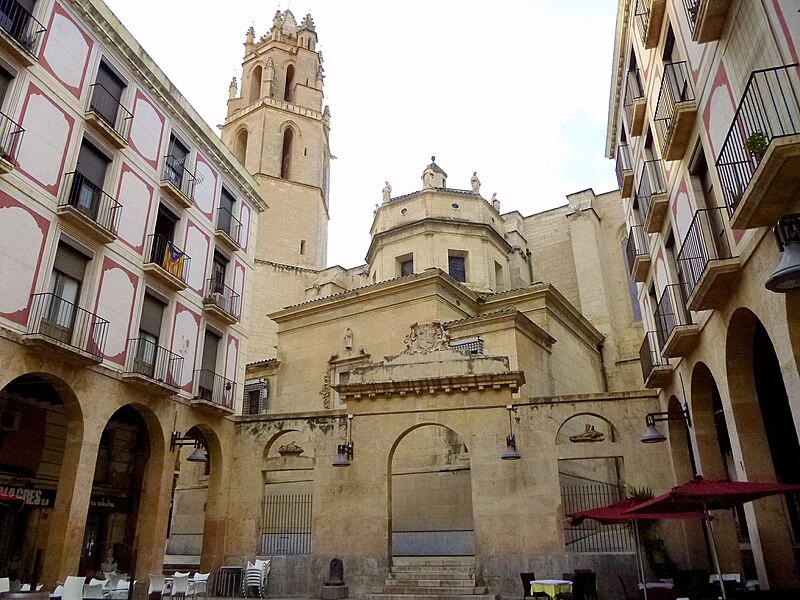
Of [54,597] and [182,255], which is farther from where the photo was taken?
[182,255]

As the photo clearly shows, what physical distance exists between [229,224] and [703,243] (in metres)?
16.1

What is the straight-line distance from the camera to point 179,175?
18453 millimetres

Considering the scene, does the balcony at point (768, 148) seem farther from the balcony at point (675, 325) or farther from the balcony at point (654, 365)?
the balcony at point (654, 365)

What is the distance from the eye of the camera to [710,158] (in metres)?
9.38

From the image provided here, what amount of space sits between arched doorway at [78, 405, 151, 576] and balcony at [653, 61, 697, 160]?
51.2 feet

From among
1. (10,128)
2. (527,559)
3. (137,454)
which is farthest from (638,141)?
(137,454)

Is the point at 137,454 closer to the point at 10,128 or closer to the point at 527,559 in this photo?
the point at 10,128

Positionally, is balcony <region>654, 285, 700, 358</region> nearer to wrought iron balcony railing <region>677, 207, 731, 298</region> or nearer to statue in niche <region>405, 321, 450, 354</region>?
wrought iron balcony railing <region>677, 207, 731, 298</region>

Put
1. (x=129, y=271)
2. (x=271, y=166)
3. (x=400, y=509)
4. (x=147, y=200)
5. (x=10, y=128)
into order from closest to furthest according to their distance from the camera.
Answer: (x=10, y=128) < (x=129, y=271) < (x=147, y=200) < (x=400, y=509) < (x=271, y=166)

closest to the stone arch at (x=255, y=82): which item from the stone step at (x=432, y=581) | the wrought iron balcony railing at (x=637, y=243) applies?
the wrought iron balcony railing at (x=637, y=243)

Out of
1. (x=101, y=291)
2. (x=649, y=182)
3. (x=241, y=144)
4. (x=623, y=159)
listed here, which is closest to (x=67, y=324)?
(x=101, y=291)

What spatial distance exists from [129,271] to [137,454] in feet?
23.7

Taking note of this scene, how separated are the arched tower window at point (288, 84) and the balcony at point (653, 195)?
36.7 metres

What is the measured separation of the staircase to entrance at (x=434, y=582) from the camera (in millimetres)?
13484
